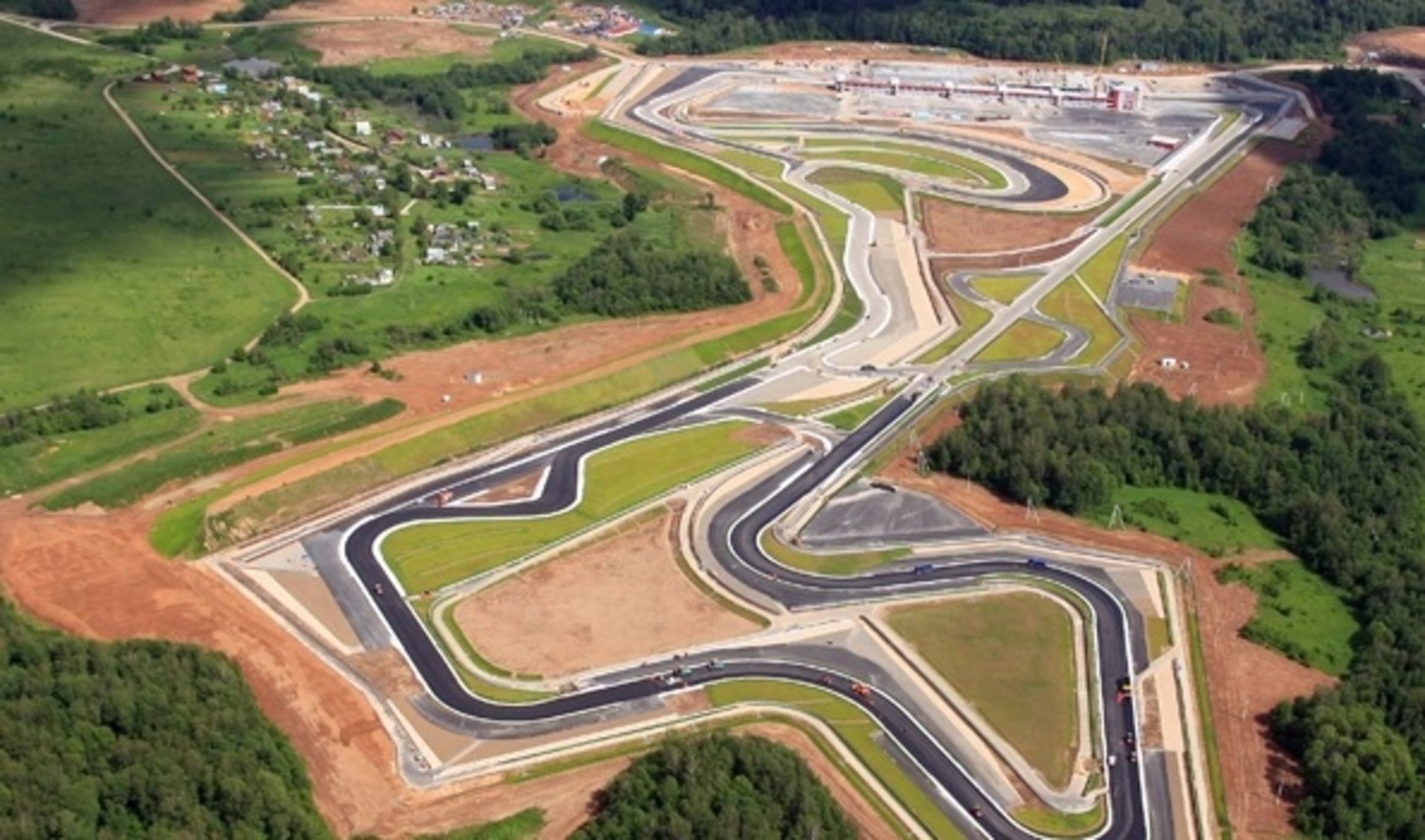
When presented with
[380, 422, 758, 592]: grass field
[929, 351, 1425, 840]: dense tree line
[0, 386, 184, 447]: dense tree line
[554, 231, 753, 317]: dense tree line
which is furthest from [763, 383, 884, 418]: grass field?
[0, 386, 184, 447]: dense tree line

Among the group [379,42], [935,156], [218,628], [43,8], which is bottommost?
[218,628]

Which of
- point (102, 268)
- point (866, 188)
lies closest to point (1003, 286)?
point (866, 188)

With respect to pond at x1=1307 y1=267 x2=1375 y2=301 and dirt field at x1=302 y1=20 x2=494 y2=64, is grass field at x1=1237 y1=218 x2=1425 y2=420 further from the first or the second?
dirt field at x1=302 y1=20 x2=494 y2=64

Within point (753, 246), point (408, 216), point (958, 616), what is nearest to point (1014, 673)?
point (958, 616)

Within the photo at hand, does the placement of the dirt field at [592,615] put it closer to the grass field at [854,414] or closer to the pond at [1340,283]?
the grass field at [854,414]

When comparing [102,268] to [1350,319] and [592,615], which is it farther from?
[1350,319]

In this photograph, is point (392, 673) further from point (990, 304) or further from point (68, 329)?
point (990, 304)
